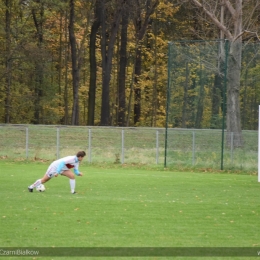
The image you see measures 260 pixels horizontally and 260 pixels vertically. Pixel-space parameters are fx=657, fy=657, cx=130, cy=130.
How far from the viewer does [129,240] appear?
11930 mm

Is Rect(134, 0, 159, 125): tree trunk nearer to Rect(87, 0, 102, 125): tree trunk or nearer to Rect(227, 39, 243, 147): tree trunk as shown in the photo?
Rect(87, 0, 102, 125): tree trunk

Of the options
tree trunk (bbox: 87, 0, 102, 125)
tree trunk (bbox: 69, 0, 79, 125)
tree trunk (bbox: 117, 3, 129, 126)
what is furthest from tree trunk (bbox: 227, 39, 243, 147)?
tree trunk (bbox: 117, 3, 129, 126)

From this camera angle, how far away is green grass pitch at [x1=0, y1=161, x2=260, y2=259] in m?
12.0

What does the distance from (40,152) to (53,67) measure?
24568 mm

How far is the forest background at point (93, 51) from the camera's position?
161ft

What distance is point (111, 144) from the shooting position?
34.2m

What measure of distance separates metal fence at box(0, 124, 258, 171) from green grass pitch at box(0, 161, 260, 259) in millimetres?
5007

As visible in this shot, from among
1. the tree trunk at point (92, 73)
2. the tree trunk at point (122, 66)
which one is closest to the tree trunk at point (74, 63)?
the tree trunk at point (92, 73)

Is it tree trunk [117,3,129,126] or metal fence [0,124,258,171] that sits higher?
tree trunk [117,3,129,126]

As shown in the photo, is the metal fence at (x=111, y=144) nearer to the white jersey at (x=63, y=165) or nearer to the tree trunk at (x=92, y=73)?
the white jersey at (x=63, y=165)

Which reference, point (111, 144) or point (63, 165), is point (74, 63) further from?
point (63, 165)

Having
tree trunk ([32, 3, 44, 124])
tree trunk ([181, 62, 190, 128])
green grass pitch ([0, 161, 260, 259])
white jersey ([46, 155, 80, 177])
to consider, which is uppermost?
tree trunk ([32, 3, 44, 124])

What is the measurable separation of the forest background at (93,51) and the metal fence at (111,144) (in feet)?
44.6

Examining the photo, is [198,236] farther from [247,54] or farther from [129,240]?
[247,54]
